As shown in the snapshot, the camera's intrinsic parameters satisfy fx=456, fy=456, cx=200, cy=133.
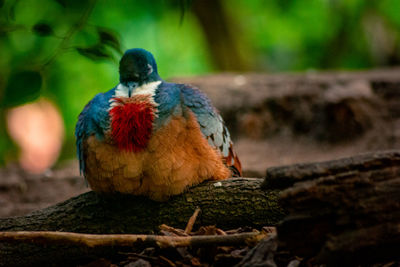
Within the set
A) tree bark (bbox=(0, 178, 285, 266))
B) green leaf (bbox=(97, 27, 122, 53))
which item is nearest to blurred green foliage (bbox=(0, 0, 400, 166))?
tree bark (bbox=(0, 178, 285, 266))

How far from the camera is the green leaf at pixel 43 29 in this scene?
2.11m

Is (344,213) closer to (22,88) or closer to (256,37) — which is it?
(22,88)

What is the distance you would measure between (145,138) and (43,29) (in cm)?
98

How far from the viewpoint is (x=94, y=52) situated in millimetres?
2098

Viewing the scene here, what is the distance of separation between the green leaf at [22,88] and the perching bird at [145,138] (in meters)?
0.84

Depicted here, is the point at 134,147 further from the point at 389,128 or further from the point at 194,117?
the point at 389,128

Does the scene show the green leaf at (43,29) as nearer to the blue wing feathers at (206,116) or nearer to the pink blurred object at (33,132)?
the blue wing feathers at (206,116)

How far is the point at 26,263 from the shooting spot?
276cm

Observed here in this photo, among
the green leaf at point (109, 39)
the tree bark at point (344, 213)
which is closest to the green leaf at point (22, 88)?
the green leaf at point (109, 39)

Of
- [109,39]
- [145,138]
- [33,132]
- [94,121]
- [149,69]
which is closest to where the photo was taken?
[109,39]

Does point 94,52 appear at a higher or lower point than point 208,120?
higher

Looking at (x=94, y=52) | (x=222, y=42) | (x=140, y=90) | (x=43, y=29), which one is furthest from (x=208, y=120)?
(x=222, y=42)

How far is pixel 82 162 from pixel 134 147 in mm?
484

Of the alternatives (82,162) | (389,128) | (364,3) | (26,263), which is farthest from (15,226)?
(364,3)
